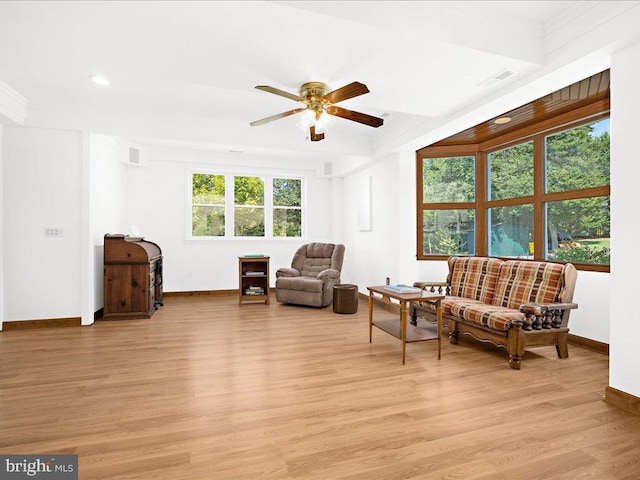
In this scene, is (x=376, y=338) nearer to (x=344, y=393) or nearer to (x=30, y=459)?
(x=344, y=393)

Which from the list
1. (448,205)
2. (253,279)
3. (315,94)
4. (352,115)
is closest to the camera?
(315,94)

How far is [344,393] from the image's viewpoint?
2492mm

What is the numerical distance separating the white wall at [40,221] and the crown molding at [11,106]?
0.63 ft

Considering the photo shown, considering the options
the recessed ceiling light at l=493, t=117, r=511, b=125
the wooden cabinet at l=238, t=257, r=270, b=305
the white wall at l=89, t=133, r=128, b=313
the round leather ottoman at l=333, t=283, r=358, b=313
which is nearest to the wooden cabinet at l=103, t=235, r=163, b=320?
the white wall at l=89, t=133, r=128, b=313

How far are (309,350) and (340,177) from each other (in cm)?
459

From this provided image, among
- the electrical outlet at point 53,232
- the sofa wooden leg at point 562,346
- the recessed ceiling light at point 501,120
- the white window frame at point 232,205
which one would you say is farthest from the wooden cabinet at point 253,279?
the sofa wooden leg at point 562,346

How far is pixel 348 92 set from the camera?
275cm

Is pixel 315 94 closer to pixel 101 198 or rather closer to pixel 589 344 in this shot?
pixel 101 198

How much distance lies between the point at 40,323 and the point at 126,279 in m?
1.06

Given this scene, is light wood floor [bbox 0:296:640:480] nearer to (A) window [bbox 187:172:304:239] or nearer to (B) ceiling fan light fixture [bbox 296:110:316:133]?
(B) ceiling fan light fixture [bbox 296:110:316:133]

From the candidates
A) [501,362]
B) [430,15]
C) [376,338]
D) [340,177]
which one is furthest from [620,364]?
[340,177]

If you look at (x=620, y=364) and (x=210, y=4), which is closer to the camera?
(x=210, y=4)

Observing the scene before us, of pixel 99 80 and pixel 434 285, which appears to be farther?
pixel 434 285

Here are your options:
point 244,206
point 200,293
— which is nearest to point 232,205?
point 244,206
